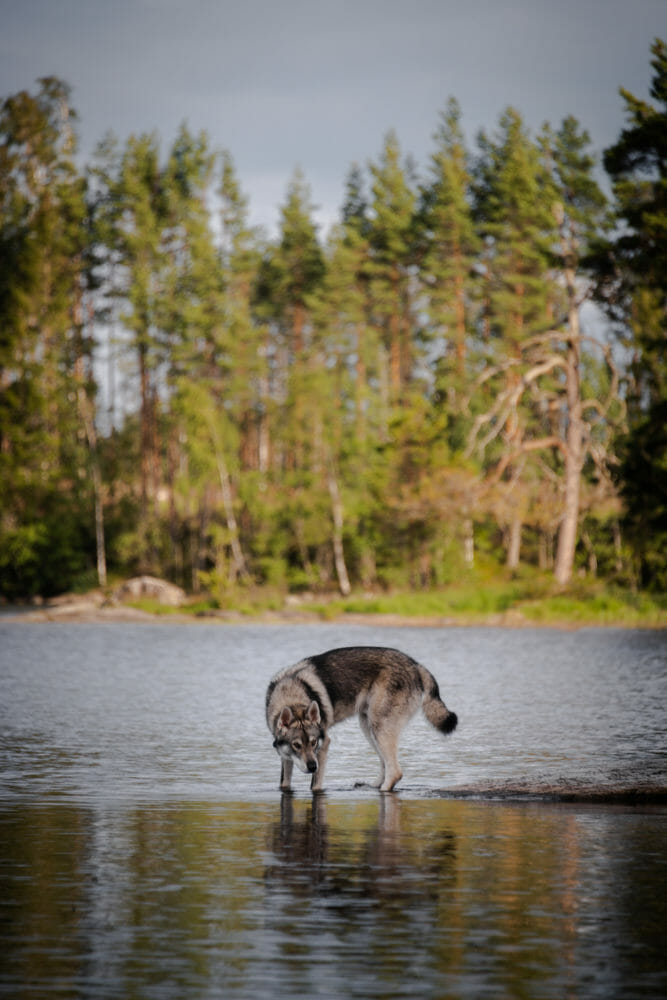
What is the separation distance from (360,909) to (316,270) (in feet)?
254

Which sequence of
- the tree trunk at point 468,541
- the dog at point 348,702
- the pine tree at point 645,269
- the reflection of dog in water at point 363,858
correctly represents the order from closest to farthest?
the reflection of dog in water at point 363,858 → the dog at point 348,702 → the pine tree at point 645,269 → the tree trunk at point 468,541

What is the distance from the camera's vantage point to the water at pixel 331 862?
6160 millimetres

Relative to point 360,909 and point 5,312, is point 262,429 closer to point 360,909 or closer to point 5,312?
point 5,312

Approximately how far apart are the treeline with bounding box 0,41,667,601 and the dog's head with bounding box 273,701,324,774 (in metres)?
47.5

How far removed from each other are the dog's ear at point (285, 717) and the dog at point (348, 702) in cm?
1

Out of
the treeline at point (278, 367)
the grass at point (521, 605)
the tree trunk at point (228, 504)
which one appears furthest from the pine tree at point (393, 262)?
the grass at point (521, 605)

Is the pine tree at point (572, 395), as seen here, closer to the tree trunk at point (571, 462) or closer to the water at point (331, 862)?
the tree trunk at point (571, 462)

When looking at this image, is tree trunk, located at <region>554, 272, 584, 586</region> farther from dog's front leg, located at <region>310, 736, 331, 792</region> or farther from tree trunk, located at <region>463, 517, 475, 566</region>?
dog's front leg, located at <region>310, 736, 331, 792</region>

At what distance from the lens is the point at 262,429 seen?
84.6 meters

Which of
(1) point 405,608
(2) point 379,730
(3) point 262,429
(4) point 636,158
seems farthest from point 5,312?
(2) point 379,730

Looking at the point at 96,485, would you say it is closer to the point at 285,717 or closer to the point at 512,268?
the point at 512,268

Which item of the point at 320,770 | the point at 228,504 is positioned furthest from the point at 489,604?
the point at 320,770

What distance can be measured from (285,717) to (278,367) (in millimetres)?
74634

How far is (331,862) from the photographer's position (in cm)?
874
